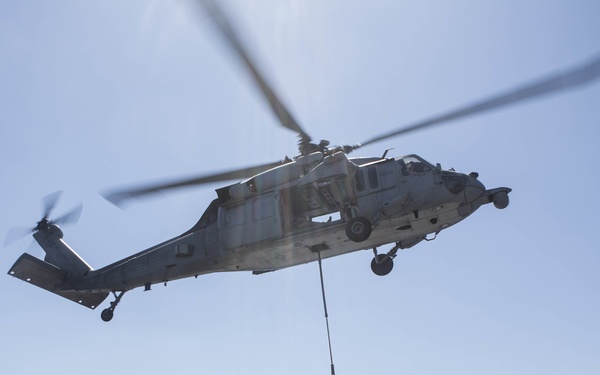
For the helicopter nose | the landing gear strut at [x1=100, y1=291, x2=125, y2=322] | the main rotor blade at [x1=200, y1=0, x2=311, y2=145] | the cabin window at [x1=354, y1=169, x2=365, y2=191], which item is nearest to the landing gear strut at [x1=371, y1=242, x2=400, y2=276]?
the cabin window at [x1=354, y1=169, x2=365, y2=191]

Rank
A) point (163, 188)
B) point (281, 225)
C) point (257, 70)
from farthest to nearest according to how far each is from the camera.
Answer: point (281, 225), point (163, 188), point (257, 70)

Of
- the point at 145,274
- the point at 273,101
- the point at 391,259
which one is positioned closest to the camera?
the point at 273,101

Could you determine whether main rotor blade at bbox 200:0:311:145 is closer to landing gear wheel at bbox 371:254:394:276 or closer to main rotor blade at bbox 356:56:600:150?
main rotor blade at bbox 356:56:600:150

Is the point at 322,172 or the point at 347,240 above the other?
the point at 322,172

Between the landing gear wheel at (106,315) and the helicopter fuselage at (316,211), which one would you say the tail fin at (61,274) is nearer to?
the landing gear wheel at (106,315)

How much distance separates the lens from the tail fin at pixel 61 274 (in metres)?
17.3

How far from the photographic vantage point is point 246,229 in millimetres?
14734

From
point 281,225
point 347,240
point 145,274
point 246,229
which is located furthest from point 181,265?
point 347,240

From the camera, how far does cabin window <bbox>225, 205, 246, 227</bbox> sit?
48.9 feet

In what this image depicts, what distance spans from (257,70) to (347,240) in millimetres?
6672

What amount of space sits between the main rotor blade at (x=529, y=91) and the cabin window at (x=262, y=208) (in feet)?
12.6

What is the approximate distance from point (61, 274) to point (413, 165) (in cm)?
1154

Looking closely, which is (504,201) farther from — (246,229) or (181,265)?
(181,265)

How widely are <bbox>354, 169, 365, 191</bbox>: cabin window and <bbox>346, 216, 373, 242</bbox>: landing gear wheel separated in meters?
0.88
